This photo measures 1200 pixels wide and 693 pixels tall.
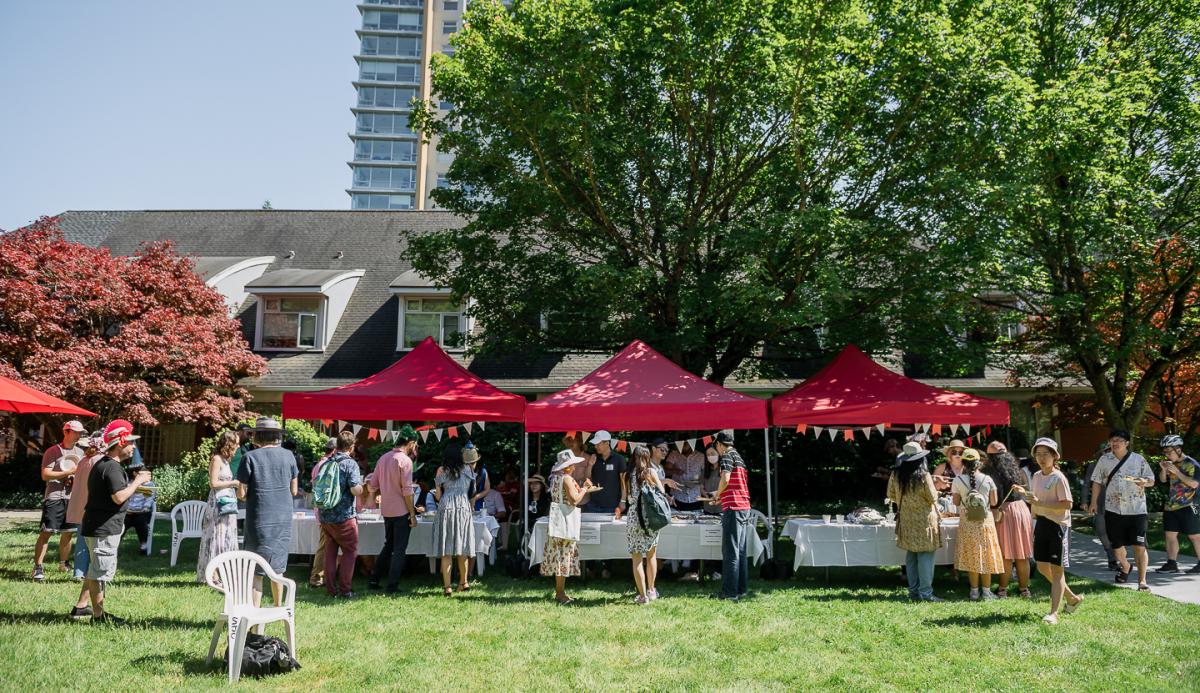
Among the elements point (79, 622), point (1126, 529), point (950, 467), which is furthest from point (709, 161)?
point (79, 622)

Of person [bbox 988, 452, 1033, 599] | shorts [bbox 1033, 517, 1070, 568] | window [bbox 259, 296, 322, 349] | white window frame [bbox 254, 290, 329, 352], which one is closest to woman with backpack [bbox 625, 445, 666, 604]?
shorts [bbox 1033, 517, 1070, 568]

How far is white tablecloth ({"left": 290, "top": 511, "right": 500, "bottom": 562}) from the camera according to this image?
994 centimetres

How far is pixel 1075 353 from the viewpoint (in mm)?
14875

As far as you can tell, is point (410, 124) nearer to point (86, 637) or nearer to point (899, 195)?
point (899, 195)

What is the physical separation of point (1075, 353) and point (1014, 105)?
19.4ft

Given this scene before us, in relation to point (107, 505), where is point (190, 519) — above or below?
below

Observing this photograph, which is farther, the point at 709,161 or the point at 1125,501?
the point at 709,161

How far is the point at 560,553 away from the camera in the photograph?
8.73 metres

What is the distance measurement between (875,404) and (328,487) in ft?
22.7

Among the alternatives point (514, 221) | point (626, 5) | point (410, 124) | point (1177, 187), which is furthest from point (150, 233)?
point (1177, 187)

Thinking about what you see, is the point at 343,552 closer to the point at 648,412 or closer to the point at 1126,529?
the point at 648,412

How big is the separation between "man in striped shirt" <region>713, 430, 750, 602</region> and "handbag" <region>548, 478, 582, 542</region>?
5.37 feet

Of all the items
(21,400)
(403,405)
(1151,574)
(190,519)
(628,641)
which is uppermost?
(403,405)

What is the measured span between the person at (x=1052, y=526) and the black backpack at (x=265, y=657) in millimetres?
6616
